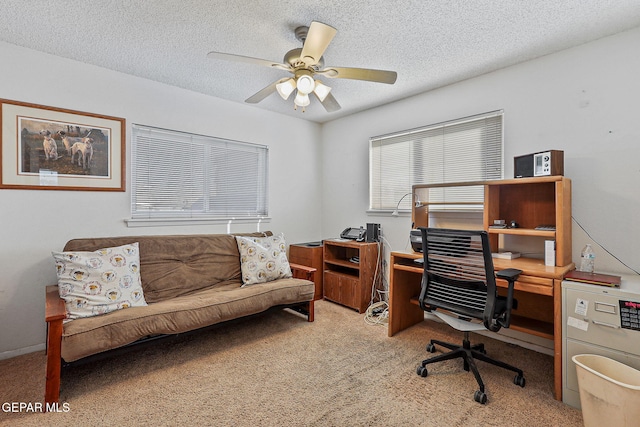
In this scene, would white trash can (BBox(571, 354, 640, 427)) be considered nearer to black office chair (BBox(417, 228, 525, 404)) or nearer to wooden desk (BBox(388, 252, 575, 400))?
wooden desk (BBox(388, 252, 575, 400))

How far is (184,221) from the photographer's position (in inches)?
131

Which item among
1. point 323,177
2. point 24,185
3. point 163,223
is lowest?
point 163,223

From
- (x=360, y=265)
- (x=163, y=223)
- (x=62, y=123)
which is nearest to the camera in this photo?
(x=62, y=123)

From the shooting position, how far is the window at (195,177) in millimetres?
3088

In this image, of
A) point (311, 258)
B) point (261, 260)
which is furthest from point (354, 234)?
point (261, 260)

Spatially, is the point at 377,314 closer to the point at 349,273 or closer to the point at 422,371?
the point at 349,273

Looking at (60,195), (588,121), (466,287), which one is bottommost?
(466,287)

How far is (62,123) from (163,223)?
46.4 inches

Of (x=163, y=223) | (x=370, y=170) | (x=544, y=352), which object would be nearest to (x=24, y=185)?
(x=163, y=223)

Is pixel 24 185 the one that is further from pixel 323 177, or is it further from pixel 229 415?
pixel 323 177

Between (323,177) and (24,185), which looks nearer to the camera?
(24,185)

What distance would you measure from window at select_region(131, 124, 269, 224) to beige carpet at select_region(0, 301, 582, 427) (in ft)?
4.51

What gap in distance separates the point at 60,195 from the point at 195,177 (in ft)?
3.86

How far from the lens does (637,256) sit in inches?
84.7
